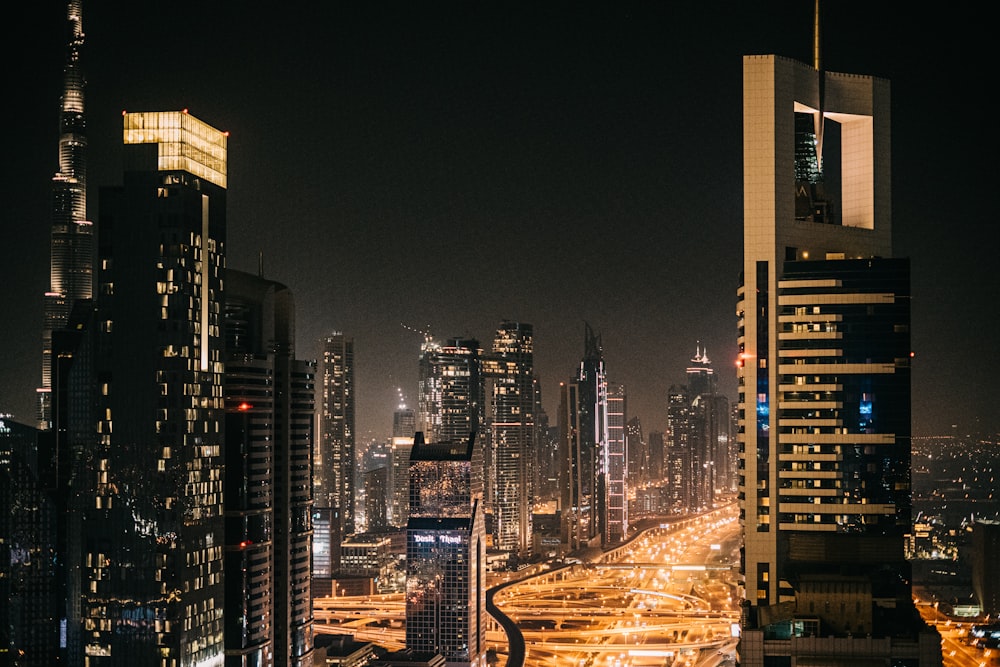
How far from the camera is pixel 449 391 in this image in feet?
395

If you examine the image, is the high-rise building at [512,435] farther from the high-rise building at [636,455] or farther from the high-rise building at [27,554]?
the high-rise building at [27,554]

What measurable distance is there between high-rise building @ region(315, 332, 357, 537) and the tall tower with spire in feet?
234

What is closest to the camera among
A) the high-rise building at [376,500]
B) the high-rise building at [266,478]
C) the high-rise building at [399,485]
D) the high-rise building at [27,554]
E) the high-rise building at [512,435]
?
the high-rise building at [266,478]

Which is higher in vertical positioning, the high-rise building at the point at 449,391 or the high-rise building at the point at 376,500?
the high-rise building at the point at 449,391

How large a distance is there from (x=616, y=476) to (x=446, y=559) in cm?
7342

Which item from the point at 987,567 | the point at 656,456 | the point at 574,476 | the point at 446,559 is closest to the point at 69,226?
→ the point at 446,559

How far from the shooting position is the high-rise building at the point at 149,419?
3412 centimetres

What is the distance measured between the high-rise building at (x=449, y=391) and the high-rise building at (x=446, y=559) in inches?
2044

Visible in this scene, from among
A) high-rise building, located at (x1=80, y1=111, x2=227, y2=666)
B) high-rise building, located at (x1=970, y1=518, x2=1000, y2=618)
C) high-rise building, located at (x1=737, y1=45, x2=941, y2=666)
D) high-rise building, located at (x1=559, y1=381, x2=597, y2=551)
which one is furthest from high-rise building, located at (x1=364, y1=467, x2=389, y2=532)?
high-rise building, located at (x1=737, y1=45, x2=941, y2=666)

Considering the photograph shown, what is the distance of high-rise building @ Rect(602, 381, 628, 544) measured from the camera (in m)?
133

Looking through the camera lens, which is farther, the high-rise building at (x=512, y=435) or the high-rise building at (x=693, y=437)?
the high-rise building at (x=693, y=437)

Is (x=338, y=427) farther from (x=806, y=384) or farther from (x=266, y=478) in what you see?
(x=806, y=384)

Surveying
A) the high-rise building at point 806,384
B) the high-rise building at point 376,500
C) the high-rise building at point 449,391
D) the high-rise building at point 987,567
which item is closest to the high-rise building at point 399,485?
the high-rise building at point 376,500

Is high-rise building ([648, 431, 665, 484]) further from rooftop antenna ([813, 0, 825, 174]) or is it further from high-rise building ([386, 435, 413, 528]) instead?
rooftop antenna ([813, 0, 825, 174])
